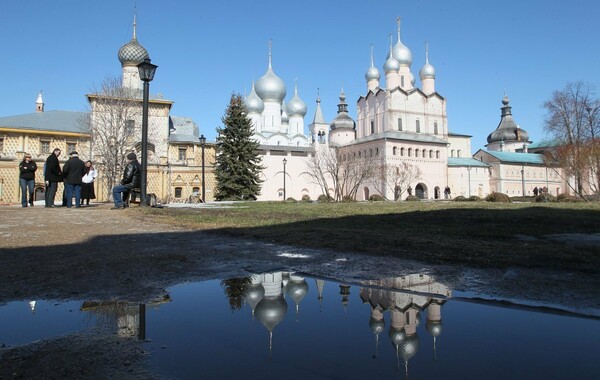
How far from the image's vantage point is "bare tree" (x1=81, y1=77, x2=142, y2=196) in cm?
2972

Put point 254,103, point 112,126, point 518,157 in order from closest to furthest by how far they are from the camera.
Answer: point 112,126, point 254,103, point 518,157

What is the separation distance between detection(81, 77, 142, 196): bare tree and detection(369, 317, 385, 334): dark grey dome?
2945 cm

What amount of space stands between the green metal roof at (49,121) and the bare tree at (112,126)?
2.71 meters

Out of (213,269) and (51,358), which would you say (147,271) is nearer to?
(213,269)

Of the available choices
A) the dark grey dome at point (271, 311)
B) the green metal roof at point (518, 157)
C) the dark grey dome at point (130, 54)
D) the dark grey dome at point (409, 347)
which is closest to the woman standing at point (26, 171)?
the dark grey dome at point (271, 311)

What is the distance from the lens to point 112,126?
30094mm

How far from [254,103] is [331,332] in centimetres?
5752

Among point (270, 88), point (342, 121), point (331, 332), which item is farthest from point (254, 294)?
point (342, 121)

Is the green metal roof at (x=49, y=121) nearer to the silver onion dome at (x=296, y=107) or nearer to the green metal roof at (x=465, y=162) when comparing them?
the silver onion dome at (x=296, y=107)

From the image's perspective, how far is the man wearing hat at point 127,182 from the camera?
11.4 metres

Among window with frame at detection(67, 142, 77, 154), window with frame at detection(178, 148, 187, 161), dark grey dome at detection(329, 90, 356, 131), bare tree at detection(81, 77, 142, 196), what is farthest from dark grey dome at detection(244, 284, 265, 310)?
dark grey dome at detection(329, 90, 356, 131)

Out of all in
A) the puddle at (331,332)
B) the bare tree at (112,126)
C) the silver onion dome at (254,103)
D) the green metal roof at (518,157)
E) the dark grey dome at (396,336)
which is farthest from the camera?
the green metal roof at (518,157)

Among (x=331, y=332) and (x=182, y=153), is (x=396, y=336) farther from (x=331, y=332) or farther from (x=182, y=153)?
(x=182, y=153)

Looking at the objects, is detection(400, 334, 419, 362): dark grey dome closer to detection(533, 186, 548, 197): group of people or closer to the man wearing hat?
the man wearing hat
